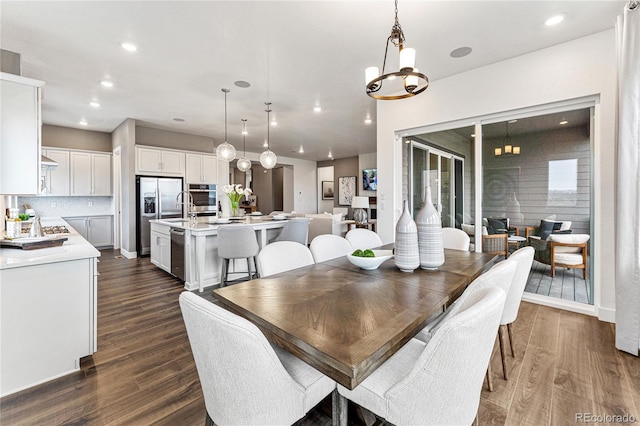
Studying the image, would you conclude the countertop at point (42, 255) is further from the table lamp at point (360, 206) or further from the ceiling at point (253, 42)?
the table lamp at point (360, 206)

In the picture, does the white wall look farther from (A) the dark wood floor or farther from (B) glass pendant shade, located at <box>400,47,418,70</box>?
(B) glass pendant shade, located at <box>400,47,418,70</box>

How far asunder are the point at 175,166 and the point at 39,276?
468 centimetres

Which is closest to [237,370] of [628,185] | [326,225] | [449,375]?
[449,375]

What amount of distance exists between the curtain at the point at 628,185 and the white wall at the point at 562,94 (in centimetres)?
45

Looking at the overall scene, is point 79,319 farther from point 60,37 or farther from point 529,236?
point 529,236

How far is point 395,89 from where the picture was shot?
13.1 feet

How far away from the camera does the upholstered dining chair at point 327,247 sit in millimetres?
2174

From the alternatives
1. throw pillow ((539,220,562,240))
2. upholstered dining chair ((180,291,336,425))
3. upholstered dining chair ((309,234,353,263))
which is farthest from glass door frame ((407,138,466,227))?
upholstered dining chair ((180,291,336,425))

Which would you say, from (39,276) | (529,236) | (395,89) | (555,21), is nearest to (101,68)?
(39,276)

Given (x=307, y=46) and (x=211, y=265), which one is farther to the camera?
(x=211, y=265)

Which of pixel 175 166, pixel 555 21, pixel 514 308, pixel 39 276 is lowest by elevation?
pixel 514 308

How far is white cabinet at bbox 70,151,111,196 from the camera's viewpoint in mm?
5844

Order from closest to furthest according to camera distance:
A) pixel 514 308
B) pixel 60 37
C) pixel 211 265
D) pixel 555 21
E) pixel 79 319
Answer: pixel 514 308, pixel 79 319, pixel 555 21, pixel 60 37, pixel 211 265

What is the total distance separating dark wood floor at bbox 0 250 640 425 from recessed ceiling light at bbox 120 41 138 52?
2.71 m
